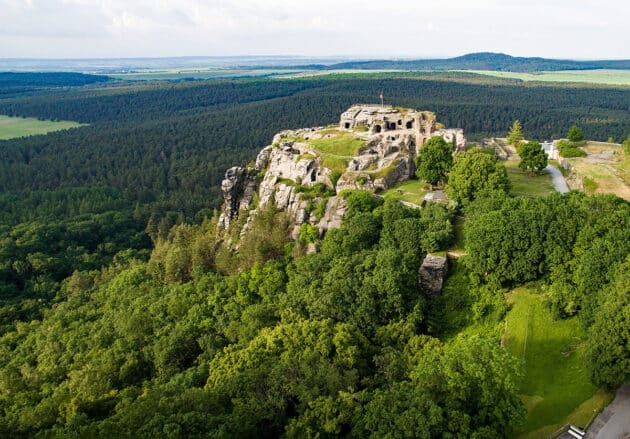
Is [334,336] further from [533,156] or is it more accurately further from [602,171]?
[602,171]

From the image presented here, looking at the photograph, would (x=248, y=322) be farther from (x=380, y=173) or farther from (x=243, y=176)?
(x=243, y=176)

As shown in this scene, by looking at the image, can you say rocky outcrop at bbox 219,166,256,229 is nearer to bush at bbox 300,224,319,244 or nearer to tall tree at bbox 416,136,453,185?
bush at bbox 300,224,319,244

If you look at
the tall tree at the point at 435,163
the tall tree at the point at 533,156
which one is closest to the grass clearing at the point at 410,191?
the tall tree at the point at 435,163

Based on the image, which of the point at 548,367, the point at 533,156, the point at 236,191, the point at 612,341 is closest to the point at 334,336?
the point at 548,367

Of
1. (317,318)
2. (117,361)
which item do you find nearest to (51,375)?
(117,361)

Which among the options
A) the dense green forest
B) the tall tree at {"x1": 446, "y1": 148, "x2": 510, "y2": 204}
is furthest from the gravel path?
the dense green forest
